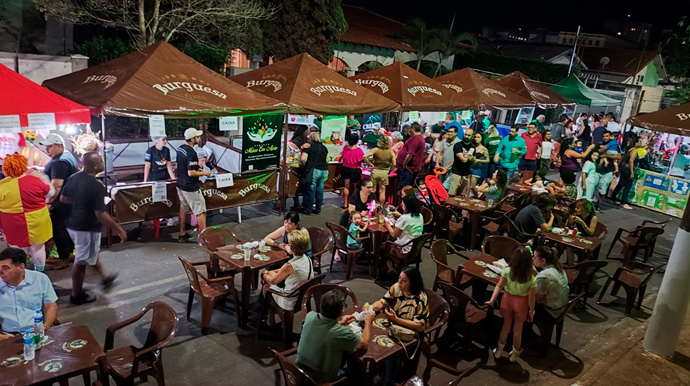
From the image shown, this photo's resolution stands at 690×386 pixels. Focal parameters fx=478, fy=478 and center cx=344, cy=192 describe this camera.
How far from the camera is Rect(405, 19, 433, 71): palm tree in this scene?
87.9ft

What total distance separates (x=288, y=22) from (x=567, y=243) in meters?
15.7

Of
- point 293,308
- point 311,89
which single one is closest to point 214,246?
point 293,308

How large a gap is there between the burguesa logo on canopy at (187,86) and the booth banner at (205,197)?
5.11 feet

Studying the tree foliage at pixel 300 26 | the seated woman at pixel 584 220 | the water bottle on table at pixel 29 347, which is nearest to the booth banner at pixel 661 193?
the seated woman at pixel 584 220

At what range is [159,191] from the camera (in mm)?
8023

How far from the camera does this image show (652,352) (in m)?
6.11

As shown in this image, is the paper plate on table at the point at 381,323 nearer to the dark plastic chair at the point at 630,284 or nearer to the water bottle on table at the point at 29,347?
the water bottle on table at the point at 29,347

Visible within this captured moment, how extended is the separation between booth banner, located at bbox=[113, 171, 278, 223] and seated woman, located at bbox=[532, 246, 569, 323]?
5551 mm

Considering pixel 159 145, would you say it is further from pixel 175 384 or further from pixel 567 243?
pixel 567 243

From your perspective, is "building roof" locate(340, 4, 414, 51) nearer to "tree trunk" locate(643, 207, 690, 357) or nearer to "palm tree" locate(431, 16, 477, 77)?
"palm tree" locate(431, 16, 477, 77)

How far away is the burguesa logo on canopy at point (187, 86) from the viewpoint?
8.02 meters

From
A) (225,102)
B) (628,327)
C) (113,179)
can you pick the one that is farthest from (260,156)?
(628,327)

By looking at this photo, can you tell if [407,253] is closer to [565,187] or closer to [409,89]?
[565,187]

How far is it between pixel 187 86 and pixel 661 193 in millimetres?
12044
